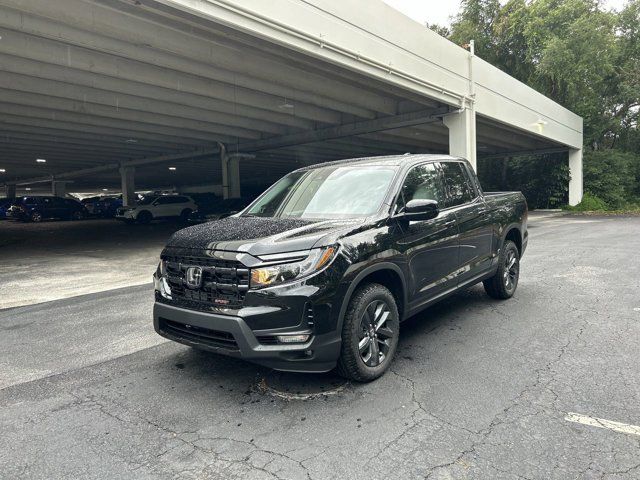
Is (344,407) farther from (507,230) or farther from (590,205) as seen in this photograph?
(590,205)

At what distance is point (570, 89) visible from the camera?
2928 cm

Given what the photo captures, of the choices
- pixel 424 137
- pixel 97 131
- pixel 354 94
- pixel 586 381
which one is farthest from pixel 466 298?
pixel 424 137

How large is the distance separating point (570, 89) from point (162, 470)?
33.1m

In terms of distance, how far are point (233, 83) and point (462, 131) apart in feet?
26.6

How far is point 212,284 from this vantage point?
3600 mm

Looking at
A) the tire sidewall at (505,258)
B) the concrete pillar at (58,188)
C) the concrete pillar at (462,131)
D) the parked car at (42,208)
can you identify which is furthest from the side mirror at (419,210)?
the concrete pillar at (58,188)

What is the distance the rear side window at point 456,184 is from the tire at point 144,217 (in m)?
23.5

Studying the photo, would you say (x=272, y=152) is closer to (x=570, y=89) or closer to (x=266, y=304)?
(x=570, y=89)

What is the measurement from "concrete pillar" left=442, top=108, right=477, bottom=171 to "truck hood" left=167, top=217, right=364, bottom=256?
13513 mm

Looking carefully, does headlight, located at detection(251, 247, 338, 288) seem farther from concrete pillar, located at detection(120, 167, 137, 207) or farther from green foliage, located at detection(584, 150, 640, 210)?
green foliage, located at detection(584, 150, 640, 210)

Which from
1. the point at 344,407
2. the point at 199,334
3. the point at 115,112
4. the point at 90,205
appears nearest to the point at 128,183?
the point at 90,205

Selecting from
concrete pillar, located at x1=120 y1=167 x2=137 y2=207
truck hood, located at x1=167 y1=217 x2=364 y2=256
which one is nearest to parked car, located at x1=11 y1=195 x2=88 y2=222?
concrete pillar, located at x1=120 y1=167 x2=137 y2=207

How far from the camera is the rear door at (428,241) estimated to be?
4.39 meters

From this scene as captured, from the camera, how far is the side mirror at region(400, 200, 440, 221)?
4.16 m
